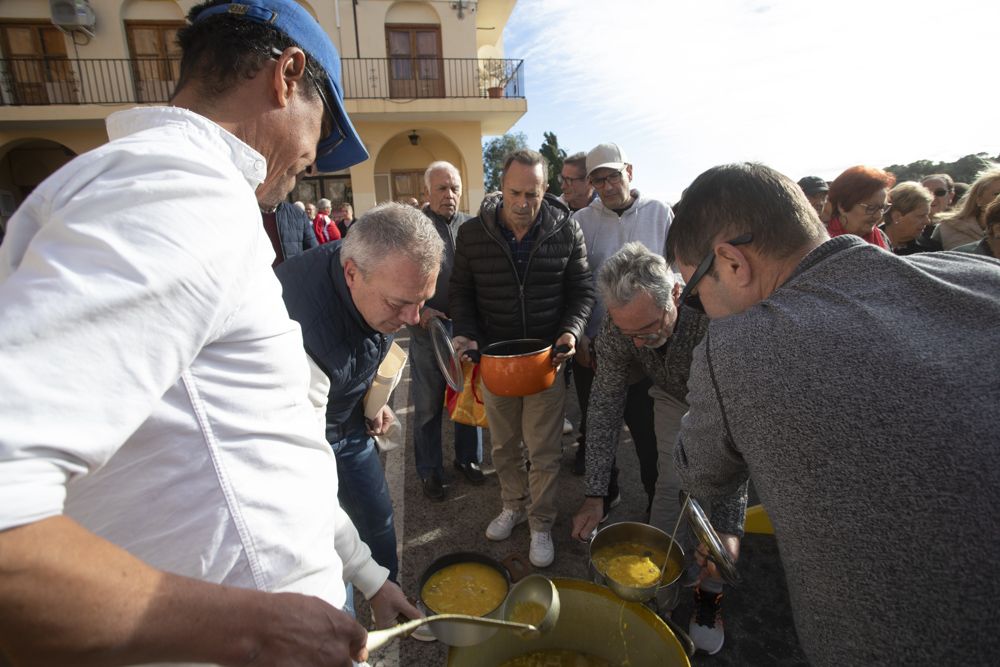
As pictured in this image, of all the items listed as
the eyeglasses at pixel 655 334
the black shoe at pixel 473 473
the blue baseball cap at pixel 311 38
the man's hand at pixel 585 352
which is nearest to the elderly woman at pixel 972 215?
the man's hand at pixel 585 352

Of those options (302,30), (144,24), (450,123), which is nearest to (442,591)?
(302,30)

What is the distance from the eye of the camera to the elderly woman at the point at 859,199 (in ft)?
11.1

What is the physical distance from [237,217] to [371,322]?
1.14 metres

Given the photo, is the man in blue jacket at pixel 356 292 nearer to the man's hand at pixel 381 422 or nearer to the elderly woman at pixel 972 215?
the man's hand at pixel 381 422

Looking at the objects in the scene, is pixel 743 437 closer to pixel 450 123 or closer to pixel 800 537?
pixel 800 537

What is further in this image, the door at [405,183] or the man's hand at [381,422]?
the door at [405,183]

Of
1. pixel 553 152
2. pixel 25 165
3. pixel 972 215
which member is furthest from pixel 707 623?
pixel 553 152

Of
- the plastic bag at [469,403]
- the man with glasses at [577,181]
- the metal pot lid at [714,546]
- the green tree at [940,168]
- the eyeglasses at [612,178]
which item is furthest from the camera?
the green tree at [940,168]

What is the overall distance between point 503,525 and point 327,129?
2.47 m

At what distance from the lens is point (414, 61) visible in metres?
12.1

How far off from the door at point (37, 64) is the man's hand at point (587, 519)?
1463 centimetres

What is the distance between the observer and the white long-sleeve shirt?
461mm

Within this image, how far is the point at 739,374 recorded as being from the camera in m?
1.04

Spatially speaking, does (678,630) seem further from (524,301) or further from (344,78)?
(344,78)
